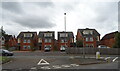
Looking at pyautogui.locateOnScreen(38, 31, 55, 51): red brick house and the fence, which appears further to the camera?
pyautogui.locateOnScreen(38, 31, 55, 51): red brick house

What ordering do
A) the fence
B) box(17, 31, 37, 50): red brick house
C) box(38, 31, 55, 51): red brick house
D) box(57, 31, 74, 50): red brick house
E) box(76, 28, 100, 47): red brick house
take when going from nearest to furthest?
the fence
box(76, 28, 100, 47): red brick house
box(57, 31, 74, 50): red brick house
box(38, 31, 55, 51): red brick house
box(17, 31, 37, 50): red brick house

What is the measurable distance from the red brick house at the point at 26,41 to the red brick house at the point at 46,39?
289 cm

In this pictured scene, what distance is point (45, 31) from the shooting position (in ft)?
245

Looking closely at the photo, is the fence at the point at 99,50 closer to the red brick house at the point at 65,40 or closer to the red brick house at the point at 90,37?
the red brick house at the point at 90,37

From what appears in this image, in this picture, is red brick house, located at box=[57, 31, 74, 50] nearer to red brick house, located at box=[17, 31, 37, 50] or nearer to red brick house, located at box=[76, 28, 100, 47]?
red brick house, located at box=[76, 28, 100, 47]

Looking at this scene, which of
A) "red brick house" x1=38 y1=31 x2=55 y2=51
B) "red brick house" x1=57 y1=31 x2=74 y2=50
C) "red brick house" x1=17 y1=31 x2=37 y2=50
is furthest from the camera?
"red brick house" x1=17 y1=31 x2=37 y2=50

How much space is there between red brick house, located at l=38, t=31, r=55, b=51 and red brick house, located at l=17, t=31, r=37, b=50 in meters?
2.89

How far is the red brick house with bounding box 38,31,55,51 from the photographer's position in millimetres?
71938

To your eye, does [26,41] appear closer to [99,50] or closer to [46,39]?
[46,39]

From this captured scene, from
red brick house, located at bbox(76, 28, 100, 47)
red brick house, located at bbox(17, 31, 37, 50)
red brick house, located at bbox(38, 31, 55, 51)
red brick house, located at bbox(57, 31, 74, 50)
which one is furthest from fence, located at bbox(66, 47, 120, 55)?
red brick house, located at bbox(17, 31, 37, 50)

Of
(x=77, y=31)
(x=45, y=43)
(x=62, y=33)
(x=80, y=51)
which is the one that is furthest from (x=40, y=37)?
(x=80, y=51)

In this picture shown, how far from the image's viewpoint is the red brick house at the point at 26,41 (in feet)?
238

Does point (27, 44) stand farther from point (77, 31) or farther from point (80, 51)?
point (80, 51)

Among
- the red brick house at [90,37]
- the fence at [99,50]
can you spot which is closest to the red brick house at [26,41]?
the red brick house at [90,37]
